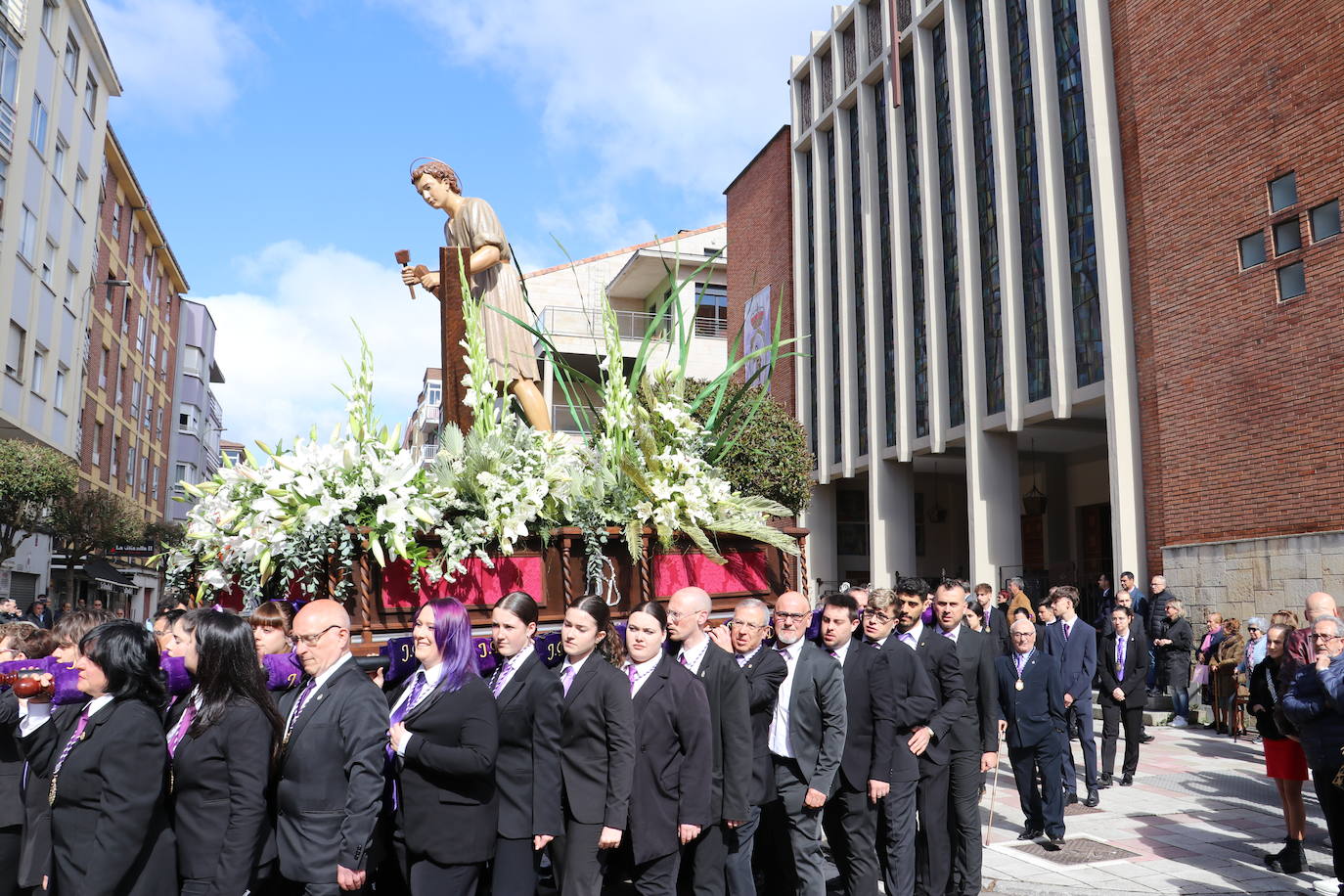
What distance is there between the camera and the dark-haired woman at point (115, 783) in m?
3.68

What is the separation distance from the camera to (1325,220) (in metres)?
13.7

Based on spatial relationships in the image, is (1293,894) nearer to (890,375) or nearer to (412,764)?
(412,764)

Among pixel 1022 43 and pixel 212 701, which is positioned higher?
pixel 1022 43

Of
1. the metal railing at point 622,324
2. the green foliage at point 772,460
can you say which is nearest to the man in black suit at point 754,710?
the green foliage at point 772,460

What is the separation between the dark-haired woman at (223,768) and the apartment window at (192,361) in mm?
52856

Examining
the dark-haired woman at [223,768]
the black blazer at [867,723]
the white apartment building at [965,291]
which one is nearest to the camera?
the dark-haired woman at [223,768]

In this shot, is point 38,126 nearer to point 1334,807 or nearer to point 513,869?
point 513,869

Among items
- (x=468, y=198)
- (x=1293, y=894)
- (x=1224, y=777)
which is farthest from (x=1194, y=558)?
(x=468, y=198)

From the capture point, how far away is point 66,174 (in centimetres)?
2808

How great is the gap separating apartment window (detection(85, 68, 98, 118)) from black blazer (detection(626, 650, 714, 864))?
31801 millimetres

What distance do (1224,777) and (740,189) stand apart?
25.3 metres

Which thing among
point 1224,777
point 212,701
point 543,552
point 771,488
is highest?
point 771,488

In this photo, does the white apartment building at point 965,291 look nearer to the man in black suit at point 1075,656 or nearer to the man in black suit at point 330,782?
the man in black suit at point 1075,656

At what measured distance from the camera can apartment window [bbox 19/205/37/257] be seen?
82.1 ft
